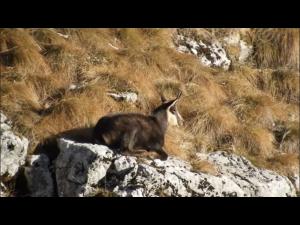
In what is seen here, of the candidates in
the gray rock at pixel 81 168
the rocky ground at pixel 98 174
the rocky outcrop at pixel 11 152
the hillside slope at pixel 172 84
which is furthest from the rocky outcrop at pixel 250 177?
the rocky outcrop at pixel 11 152

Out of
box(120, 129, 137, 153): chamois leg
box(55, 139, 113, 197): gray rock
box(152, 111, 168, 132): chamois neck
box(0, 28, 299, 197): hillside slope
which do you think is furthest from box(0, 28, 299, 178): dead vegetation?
box(120, 129, 137, 153): chamois leg

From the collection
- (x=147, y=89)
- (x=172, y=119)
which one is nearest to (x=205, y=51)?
(x=147, y=89)

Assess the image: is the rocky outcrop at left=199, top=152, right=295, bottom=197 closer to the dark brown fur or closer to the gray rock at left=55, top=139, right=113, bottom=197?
the dark brown fur

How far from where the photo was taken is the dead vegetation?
31.5ft

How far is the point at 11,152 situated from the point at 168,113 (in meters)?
2.63

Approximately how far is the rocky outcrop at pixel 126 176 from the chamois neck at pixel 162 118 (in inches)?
32.7

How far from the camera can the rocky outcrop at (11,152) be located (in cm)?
805

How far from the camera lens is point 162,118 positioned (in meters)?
9.45

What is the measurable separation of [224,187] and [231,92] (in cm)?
423

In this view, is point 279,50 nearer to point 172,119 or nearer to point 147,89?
point 147,89

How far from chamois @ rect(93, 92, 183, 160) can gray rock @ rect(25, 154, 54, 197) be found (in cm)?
78

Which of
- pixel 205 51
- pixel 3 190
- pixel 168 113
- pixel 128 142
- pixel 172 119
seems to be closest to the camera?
pixel 3 190
